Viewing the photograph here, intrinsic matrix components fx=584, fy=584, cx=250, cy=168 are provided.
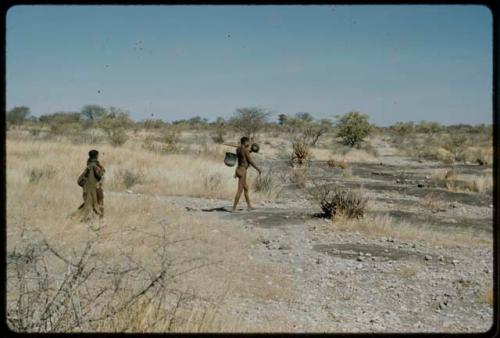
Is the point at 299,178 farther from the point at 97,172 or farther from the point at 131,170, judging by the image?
the point at 97,172

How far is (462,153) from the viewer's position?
3072 cm

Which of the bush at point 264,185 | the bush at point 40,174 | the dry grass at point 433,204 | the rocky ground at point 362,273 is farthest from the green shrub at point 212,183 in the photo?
the dry grass at point 433,204

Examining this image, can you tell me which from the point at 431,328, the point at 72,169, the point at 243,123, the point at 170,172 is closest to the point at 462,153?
the point at 243,123

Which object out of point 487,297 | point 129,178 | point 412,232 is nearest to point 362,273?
point 487,297

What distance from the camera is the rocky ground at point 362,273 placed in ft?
17.6

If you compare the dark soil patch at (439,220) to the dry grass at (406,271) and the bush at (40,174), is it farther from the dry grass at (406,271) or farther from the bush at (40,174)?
the bush at (40,174)

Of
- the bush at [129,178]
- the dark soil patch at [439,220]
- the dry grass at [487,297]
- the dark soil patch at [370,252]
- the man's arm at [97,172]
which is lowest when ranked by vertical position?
the bush at [129,178]

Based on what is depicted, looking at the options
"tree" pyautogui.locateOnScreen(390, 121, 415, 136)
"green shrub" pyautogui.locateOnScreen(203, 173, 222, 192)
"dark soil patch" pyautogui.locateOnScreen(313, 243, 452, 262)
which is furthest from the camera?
"tree" pyautogui.locateOnScreen(390, 121, 415, 136)

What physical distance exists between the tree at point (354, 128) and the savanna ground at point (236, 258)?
20.6 meters

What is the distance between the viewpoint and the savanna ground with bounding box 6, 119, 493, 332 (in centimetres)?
420

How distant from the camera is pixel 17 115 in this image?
151 ft

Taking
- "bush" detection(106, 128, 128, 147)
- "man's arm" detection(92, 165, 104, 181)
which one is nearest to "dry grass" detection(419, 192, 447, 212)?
"man's arm" detection(92, 165, 104, 181)

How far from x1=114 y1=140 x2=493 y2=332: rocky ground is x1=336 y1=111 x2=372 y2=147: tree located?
24.9 meters

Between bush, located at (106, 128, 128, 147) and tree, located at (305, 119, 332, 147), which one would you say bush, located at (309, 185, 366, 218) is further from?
bush, located at (106, 128, 128, 147)
